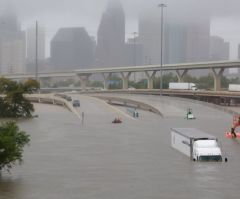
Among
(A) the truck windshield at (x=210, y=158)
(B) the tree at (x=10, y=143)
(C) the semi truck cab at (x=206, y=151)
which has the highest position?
(B) the tree at (x=10, y=143)

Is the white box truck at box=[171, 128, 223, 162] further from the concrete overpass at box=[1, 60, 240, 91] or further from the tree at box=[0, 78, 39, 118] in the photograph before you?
the concrete overpass at box=[1, 60, 240, 91]

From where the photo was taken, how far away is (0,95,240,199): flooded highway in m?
22.9

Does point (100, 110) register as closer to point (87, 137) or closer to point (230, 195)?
point (87, 137)

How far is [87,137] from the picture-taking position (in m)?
45.0

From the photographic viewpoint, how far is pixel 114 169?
2870cm

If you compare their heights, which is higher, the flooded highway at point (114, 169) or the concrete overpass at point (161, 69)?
the concrete overpass at point (161, 69)

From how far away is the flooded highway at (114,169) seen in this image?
22891 mm

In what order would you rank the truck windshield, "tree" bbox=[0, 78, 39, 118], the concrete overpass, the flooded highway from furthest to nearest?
1. the concrete overpass
2. "tree" bbox=[0, 78, 39, 118]
3. the truck windshield
4. the flooded highway

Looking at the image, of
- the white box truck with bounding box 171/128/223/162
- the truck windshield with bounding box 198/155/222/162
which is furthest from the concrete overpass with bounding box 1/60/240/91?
the truck windshield with bounding box 198/155/222/162

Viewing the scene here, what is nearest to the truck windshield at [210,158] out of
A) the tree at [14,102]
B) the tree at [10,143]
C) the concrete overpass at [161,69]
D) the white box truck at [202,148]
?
the white box truck at [202,148]

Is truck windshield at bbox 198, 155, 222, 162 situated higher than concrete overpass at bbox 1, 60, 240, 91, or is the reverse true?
concrete overpass at bbox 1, 60, 240, 91

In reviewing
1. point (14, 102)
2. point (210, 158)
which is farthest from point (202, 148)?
point (14, 102)

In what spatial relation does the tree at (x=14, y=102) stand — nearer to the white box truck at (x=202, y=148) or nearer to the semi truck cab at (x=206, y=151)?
the white box truck at (x=202, y=148)

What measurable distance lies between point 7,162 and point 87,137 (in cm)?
1912
